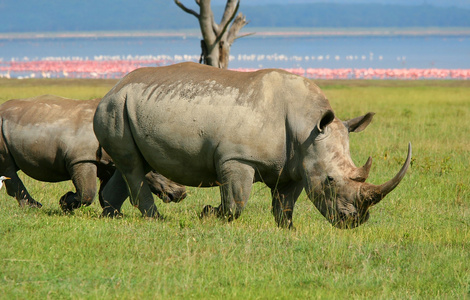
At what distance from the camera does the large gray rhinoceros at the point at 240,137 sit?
26.0ft

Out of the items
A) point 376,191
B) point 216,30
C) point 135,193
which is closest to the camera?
point 376,191

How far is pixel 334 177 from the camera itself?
25.8 feet

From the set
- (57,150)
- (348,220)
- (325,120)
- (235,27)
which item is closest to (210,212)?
(348,220)

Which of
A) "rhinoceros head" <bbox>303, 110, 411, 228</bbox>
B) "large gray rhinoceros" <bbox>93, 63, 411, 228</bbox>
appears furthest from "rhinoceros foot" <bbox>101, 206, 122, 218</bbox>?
"rhinoceros head" <bbox>303, 110, 411, 228</bbox>

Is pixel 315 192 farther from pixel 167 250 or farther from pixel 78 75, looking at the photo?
pixel 78 75

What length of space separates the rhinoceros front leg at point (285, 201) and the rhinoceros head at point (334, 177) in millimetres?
544

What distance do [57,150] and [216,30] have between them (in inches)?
355

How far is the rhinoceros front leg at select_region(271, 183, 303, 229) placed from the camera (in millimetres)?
8547

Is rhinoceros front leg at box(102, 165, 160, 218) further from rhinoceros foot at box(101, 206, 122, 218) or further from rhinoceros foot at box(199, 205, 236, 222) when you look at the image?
rhinoceros foot at box(199, 205, 236, 222)

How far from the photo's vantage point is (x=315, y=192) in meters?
7.99

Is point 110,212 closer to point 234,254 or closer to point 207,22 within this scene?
point 234,254

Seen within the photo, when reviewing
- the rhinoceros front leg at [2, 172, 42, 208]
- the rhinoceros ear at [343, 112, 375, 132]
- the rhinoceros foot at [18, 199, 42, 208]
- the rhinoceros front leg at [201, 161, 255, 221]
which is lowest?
the rhinoceros foot at [18, 199, 42, 208]

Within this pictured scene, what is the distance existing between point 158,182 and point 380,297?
4.23 metres

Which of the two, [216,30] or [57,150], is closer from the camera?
[57,150]
